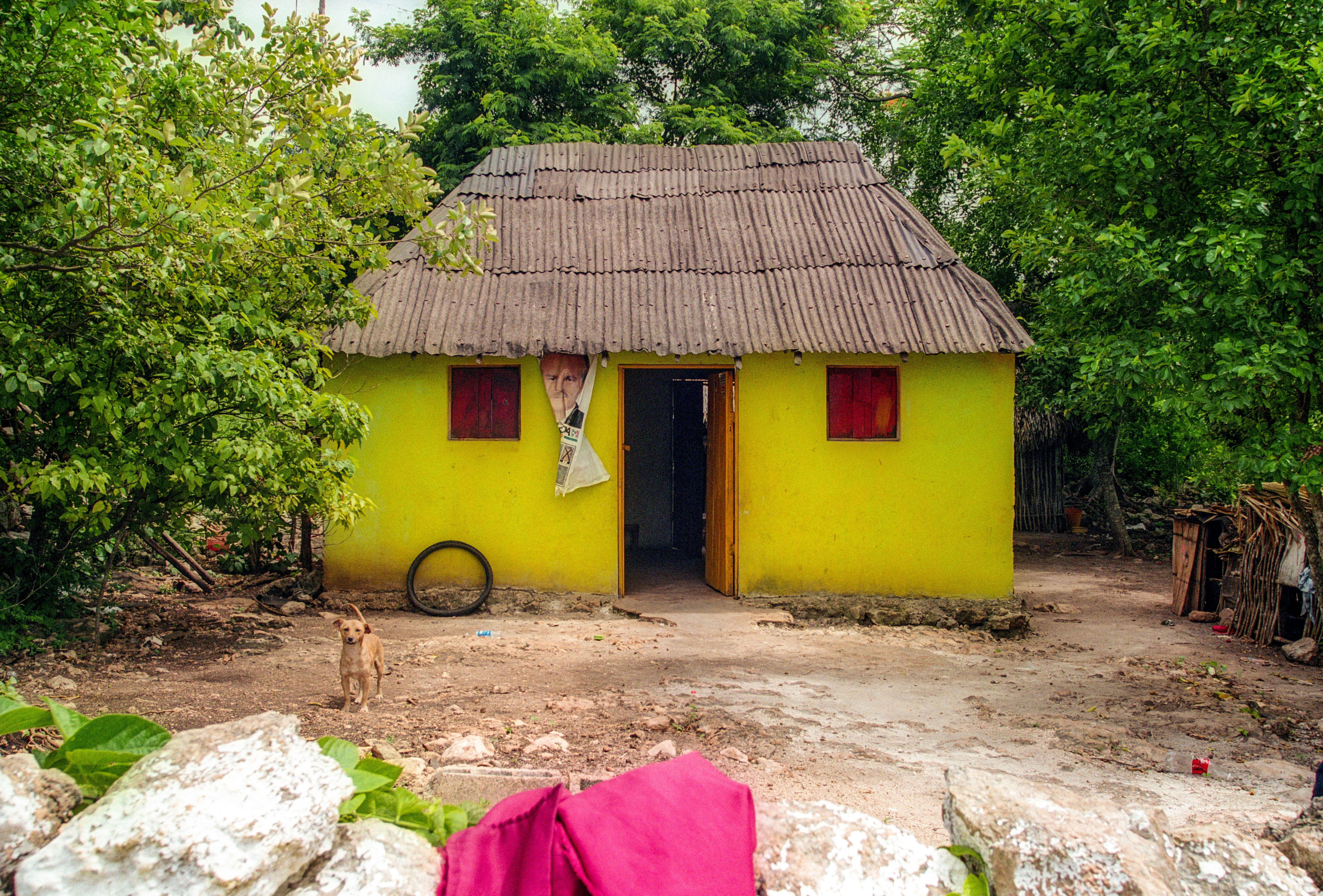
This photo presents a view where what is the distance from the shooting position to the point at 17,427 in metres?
6.25

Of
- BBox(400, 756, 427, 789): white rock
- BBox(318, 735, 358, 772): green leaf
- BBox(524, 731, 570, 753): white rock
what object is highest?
BBox(318, 735, 358, 772): green leaf

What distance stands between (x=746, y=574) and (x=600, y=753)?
4.57 m

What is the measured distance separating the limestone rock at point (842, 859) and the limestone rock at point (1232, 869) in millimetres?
542

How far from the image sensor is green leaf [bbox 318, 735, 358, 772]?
6.63 ft

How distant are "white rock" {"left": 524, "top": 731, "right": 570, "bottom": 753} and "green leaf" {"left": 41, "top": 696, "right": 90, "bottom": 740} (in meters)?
3.06

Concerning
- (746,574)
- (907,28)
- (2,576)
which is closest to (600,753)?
(746,574)

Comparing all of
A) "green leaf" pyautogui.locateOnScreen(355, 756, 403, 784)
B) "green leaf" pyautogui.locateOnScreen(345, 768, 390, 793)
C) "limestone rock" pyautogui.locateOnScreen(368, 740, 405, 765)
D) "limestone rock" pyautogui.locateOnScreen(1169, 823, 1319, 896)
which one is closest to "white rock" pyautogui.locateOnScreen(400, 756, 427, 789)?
"limestone rock" pyautogui.locateOnScreen(368, 740, 405, 765)

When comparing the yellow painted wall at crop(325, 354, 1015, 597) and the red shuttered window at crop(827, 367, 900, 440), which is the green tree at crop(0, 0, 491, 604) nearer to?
the yellow painted wall at crop(325, 354, 1015, 597)

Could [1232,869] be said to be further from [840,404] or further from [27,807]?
[840,404]

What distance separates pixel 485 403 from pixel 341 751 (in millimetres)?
7417

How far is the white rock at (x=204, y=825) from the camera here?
4.97 feet

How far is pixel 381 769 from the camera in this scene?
210 cm

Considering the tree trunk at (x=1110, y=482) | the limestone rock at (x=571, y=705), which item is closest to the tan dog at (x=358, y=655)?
the limestone rock at (x=571, y=705)

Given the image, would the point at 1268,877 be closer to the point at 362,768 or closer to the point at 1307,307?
the point at 362,768
